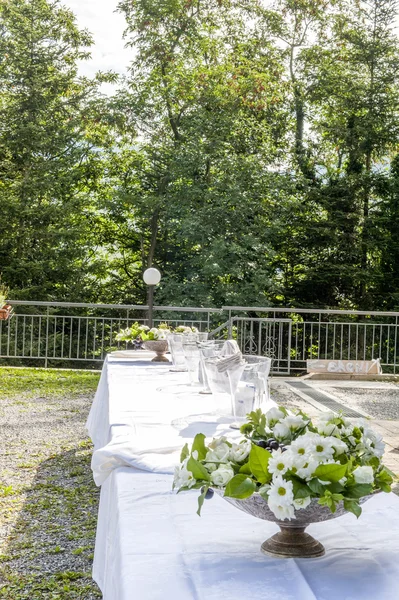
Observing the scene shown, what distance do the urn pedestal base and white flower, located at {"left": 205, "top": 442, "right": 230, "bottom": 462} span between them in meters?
0.15

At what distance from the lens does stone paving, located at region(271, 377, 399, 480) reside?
19.4 ft

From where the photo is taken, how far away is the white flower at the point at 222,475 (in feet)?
3.73

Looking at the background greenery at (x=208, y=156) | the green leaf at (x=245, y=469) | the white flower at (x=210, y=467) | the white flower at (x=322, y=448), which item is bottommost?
the white flower at (x=210, y=467)

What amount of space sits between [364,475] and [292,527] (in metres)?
0.16

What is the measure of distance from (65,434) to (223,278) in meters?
9.40

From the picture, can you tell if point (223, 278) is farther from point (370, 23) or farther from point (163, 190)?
point (370, 23)

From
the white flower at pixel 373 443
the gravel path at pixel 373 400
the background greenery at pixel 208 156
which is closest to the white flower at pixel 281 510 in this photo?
the white flower at pixel 373 443

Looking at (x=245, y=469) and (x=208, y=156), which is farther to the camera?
(x=208, y=156)

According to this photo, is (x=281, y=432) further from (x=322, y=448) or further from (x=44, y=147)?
(x=44, y=147)

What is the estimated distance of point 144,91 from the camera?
15297 mm

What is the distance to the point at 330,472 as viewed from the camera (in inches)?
42.6

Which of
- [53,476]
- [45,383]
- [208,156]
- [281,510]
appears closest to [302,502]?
[281,510]

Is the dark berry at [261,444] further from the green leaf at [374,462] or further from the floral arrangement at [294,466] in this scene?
the green leaf at [374,462]

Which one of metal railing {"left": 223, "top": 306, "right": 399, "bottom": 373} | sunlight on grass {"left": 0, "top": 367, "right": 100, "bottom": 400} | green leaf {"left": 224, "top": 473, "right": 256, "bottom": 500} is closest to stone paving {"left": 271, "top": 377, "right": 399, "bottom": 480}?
sunlight on grass {"left": 0, "top": 367, "right": 100, "bottom": 400}
